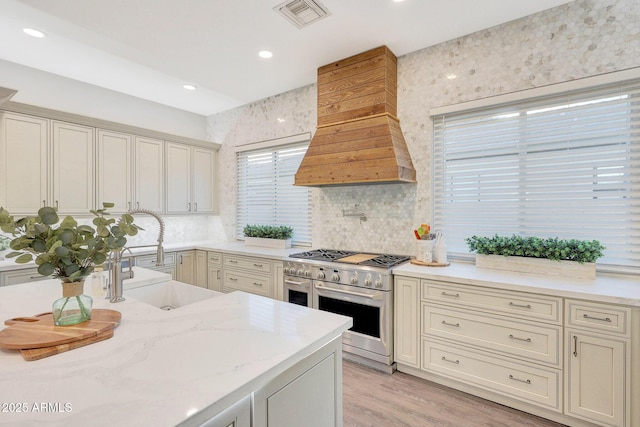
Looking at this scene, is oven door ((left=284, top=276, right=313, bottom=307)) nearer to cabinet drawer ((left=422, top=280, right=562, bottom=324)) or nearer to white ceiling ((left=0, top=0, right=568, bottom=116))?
cabinet drawer ((left=422, top=280, right=562, bottom=324))

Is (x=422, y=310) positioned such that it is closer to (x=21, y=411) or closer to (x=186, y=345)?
(x=186, y=345)

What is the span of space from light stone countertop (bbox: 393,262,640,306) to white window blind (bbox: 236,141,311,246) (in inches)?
68.8

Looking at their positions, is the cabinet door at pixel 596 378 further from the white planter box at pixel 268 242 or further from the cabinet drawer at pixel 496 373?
the white planter box at pixel 268 242

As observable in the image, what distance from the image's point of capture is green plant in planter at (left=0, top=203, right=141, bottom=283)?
1.08 metres

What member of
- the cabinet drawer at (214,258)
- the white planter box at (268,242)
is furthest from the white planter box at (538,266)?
the cabinet drawer at (214,258)

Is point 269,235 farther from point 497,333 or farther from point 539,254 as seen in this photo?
point 539,254

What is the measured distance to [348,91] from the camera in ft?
10.2

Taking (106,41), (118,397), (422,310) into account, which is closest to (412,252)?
(422,310)

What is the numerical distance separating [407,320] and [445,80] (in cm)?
223

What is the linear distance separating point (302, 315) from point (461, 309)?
58.1 inches

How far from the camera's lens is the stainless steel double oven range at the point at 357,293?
2.59 m

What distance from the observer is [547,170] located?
2.46 meters

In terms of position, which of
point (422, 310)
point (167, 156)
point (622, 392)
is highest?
point (167, 156)

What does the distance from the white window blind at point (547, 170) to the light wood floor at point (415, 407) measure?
47.8 inches
